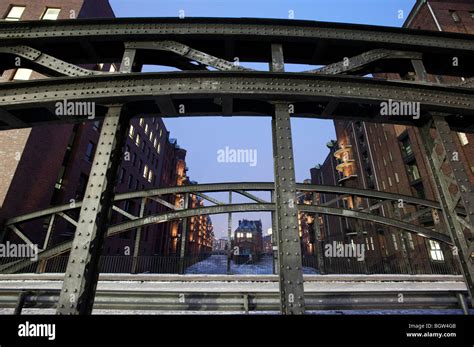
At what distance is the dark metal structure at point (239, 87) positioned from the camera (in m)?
3.11

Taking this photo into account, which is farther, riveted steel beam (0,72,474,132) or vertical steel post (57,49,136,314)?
riveted steel beam (0,72,474,132)

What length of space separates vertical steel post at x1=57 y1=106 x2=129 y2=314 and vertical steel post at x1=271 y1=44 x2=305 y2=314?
2514 millimetres

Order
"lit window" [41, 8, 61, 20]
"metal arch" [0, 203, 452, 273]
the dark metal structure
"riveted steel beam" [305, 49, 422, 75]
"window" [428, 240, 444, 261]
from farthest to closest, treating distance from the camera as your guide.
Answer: "window" [428, 240, 444, 261] < "lit window" [41, 8, 61, 20] < "metal arch" [0, 203, 452, 273] < "riveted steel beam" [305, 49, 422, 75] < the dark metal structure

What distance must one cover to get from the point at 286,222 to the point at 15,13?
91.8 ft

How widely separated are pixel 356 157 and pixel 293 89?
3766 cm

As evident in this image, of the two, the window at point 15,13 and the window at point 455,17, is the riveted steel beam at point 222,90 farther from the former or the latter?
the window at point 455,17

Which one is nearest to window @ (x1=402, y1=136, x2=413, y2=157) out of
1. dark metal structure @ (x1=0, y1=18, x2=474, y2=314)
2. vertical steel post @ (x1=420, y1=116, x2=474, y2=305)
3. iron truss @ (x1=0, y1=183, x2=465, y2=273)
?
iron truss @ (x1=0, y1=183, x2=465, y2=273)

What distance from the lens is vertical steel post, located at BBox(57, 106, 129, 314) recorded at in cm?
268

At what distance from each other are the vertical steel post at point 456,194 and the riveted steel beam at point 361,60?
1610 mm

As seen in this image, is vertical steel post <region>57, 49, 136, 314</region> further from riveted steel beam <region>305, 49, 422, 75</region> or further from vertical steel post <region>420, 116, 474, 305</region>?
vertical steel post <region>420, 116, 474, 305</region>

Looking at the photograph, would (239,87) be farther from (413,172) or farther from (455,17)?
(455,17)

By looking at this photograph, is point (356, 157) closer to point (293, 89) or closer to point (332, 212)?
point (332, 212)
